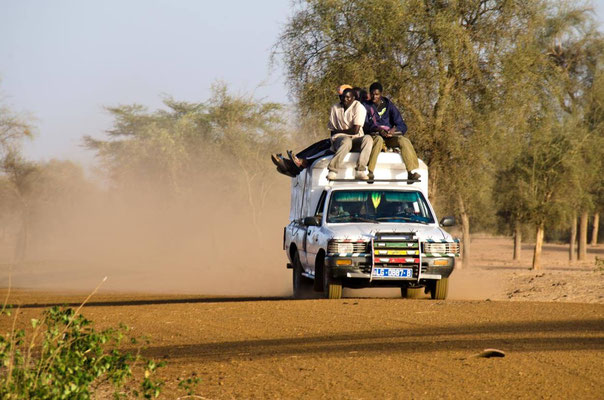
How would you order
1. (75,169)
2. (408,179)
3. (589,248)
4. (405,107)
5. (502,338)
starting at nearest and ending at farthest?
(502,338), (408,179), (405,107), (589,248), (75,169)

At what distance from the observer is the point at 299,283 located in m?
16.8

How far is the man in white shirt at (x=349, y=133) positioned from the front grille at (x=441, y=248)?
1942 mm

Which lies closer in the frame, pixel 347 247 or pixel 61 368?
pixel 61 368

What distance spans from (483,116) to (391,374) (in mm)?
17299

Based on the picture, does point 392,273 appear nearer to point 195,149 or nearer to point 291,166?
point 291,166

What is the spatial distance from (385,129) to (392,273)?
3725mm

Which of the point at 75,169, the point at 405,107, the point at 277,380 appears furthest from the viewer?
the point at 75,169

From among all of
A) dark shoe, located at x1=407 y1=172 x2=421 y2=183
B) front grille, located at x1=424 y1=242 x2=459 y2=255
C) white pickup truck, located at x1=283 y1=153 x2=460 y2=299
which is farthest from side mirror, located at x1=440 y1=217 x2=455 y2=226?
dark shoe, located at x1=407 y1=172 x2=421 y2=183

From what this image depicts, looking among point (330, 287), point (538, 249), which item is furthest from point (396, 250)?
point (538, 249)

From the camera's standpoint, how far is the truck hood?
14.0 m

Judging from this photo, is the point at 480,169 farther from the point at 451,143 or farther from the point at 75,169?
the point at 75,169

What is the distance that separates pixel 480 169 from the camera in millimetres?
27188

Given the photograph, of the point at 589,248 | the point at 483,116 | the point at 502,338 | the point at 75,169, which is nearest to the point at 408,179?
the point at 502,338

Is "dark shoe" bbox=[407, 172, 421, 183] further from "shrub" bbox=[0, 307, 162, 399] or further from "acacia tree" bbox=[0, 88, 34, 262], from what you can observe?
"acacia tree" bbox=[0, 88, 34, 262]
